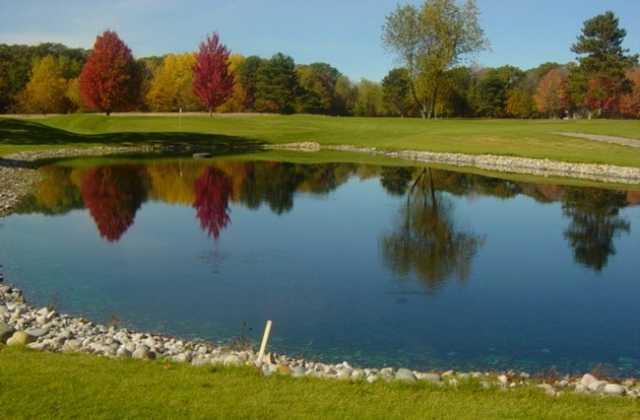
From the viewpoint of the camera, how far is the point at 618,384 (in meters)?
8.54

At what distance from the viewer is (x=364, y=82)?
11512cm

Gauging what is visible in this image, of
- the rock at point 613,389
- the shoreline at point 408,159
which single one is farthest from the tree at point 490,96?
the rock at point 613,389

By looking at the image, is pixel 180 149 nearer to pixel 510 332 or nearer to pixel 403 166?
pixel 403 166

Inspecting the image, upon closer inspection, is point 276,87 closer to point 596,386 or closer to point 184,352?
point 184,352

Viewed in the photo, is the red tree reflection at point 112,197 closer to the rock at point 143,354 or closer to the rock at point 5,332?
the rock at point 5,332

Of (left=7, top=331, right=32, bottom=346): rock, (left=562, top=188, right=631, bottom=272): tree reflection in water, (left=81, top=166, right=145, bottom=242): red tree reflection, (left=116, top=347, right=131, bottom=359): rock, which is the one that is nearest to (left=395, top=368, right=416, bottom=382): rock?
(left=116, top=347, right=131, bottom=359): rock

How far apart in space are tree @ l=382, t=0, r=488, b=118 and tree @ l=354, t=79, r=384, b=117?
32731 mm

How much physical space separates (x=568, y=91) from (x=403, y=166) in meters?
51.3

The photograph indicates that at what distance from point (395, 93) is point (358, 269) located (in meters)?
90.2

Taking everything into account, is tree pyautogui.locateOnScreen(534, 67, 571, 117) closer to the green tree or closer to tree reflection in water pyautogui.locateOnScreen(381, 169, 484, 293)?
the green tree

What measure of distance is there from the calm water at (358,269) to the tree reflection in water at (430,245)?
0.08 meters

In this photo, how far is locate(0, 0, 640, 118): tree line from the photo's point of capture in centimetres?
7156

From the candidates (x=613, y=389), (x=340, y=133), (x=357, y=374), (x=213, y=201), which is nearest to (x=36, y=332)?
(x=357, y=374)

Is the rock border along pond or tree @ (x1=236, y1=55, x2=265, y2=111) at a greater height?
tree @ (x1=236, y1=55, x2=265, y2=111)
